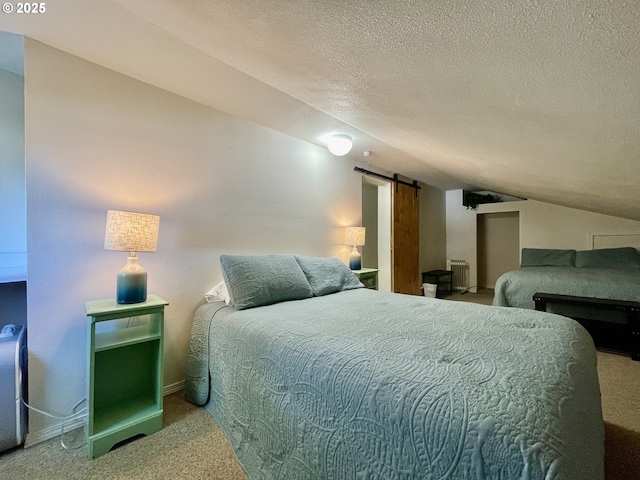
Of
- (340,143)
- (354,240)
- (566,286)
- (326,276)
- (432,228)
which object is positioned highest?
(340,143)

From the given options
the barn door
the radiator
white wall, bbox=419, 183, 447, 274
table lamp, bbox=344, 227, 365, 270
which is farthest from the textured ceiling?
the radiator

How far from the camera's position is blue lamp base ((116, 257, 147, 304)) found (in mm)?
1611

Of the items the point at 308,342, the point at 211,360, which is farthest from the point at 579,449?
the point at 211,360

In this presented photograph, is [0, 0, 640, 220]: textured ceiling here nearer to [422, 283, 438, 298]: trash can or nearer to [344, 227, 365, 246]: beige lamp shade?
[344, 227, 365, 246]: beige lamp shade

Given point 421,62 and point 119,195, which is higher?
point 421,62

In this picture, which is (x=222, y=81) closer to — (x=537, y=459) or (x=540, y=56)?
(x=540, y=56)

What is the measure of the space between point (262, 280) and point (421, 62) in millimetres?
1527

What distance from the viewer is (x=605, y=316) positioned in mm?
2902

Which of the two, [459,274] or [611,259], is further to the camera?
[459,274]

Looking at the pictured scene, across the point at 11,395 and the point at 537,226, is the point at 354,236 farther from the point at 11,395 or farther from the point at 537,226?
the point at 537,226

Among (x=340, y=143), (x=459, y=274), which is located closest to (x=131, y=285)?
(x=340, y=143)

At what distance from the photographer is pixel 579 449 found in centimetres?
69

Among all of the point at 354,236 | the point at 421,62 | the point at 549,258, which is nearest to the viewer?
the point at 421,62

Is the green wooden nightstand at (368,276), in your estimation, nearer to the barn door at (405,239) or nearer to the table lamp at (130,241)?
the barn door at (405,239)
